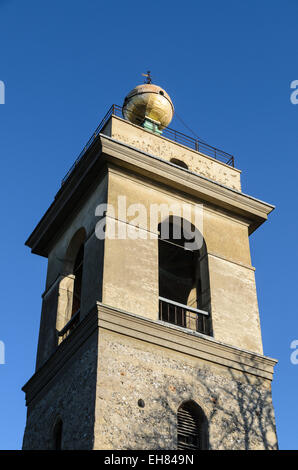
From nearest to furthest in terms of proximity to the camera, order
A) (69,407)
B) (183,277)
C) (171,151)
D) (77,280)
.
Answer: (69,407) → (77,280) → (171,151) → (183,277)

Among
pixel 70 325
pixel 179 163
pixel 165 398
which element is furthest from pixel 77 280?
pixel 165 398

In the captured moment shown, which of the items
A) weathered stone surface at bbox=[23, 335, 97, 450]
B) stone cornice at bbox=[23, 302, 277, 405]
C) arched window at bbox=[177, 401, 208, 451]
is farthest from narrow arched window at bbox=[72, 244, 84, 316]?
arched window at bbox=[177, 401, 208, 451]

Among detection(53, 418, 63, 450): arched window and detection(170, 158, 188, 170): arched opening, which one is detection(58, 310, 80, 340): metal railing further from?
detection(170, 158, 188, 170): arched opening

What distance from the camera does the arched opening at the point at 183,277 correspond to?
21784 millimetres

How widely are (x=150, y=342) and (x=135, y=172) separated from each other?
5.38 metres

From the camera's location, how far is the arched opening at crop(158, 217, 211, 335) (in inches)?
858

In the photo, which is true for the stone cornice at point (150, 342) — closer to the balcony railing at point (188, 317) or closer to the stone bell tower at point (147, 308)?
the stone bell tower at point (147, 308)

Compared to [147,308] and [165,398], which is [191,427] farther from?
[147,308]

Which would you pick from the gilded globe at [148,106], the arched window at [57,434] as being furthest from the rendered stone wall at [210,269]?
the gilded globe at [148,106]

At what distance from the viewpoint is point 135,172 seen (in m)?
22.8

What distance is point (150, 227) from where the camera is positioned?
22.1 metres

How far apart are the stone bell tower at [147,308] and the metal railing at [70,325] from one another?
53 mm

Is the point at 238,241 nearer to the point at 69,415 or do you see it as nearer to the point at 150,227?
the point at 150,227
